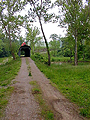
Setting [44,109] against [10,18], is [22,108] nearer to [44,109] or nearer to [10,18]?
[44,109]

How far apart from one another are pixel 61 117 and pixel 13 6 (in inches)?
987

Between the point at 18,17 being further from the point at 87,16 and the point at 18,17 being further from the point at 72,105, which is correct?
the point at 72,105

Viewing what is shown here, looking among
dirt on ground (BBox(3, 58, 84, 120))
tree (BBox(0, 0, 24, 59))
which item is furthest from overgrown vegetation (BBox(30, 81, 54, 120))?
tree (BBox(0, 0, 24, 59))

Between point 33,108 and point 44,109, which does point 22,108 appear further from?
point 44,109

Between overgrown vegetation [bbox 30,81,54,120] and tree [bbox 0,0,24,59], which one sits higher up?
tree [bbox 0,0,24,59]

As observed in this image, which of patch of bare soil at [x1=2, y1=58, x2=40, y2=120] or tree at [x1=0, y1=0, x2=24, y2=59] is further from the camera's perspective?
tree at [x1=0, y1=0, x2=24, y2=59]

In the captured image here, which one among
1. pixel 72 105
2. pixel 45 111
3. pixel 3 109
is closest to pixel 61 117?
pixel 45 111

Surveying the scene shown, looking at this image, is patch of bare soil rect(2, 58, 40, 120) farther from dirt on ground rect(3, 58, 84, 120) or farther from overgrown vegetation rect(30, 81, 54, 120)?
overgrown vegetation rect(30, 81, 54, 120)

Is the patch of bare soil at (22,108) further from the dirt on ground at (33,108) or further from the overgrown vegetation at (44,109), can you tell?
the overgrown vegetation at (44,109)

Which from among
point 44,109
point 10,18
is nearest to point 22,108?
point 44,109

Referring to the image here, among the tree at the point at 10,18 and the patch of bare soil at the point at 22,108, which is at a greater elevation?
the tree at the point at 10,18

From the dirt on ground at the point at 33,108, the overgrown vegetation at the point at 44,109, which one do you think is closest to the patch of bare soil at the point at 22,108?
the dirt on ground at the point at 33,108

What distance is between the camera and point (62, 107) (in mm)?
5289

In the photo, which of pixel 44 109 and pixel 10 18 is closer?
pixel 44 109
